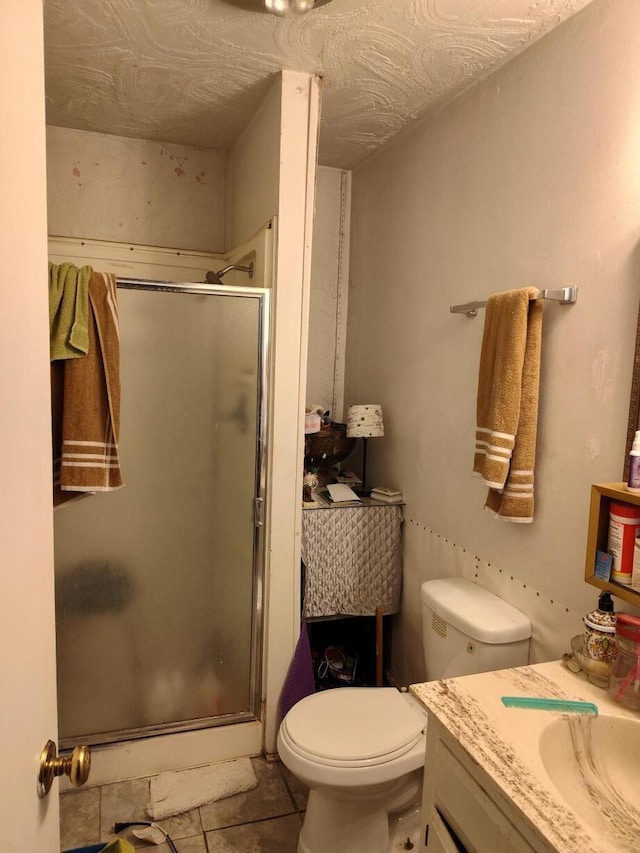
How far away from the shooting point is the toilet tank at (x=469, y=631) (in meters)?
1.59

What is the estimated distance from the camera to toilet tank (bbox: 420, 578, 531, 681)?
1593 mm

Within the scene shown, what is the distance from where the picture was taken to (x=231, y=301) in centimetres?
194

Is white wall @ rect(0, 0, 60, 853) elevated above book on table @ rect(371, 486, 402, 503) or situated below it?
above

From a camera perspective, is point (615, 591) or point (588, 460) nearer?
point (615, 591)

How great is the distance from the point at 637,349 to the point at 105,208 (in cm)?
221

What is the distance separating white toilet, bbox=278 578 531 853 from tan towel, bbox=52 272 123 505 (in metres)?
0.89

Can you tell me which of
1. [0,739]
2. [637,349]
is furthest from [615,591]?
[0,739]

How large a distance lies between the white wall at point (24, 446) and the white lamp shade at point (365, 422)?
166 cm

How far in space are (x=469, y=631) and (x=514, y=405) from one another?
2.12 feet

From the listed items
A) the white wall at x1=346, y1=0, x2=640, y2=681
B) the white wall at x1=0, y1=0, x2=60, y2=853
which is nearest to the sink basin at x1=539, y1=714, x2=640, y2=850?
the white wall at x1=346, y1=0, x2=640, y2=681

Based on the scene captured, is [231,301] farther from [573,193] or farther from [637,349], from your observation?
[637,349]

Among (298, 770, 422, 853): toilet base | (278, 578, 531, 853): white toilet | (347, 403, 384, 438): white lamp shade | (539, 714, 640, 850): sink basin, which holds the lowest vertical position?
(298, 770, 422, 853): toilet base

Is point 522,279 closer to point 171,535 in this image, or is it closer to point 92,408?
point 92,408

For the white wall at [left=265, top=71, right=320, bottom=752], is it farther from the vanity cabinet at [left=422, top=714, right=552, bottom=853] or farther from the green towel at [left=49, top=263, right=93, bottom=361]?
the vanity cabinet at [left=422, top=714, right=552, bottom=853]
